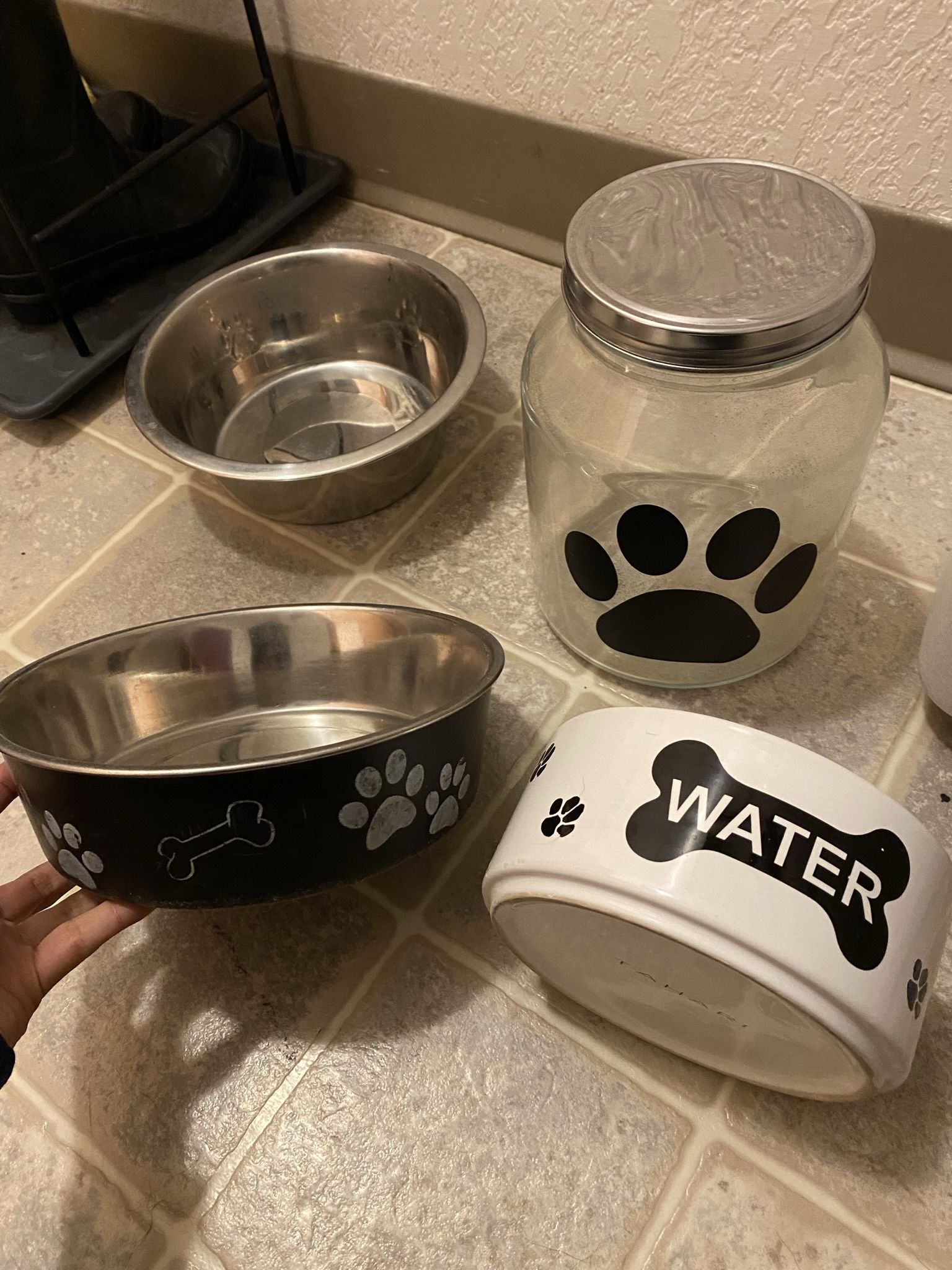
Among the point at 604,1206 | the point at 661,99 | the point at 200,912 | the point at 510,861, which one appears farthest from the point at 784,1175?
the point at 661,99

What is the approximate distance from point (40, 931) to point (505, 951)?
209 millimetres

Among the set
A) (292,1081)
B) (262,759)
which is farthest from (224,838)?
(292,1081)

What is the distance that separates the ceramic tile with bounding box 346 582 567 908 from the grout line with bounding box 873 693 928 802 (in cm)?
17

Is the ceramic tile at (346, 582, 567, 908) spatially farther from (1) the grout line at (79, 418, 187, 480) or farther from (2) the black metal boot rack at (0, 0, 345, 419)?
(2) the black metal boot rack at (0, 0, 345, 419)

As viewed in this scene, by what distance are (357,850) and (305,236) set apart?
0.61 metres

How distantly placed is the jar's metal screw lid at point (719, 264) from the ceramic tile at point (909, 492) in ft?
0.73

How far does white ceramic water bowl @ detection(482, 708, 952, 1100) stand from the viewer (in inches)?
11.9

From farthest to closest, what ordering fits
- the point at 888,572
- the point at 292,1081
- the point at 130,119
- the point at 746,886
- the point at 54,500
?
the point at 130,119 < the point at 54,500 < the point at 888,572 < the point at 292,1081 < the point at 746,886

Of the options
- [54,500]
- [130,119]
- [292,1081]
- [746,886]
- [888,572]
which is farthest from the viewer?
[130,119]

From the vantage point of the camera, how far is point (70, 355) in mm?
697

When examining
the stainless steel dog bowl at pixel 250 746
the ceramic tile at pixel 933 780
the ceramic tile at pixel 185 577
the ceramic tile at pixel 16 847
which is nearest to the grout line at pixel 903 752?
the ceramic tile at pixel 933 780

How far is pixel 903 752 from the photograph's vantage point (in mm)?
475

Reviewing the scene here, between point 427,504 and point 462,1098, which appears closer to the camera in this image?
point 462,1098

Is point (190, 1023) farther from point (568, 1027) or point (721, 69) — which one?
point (721, 69)
